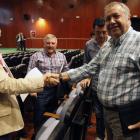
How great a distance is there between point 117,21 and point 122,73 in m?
0.41

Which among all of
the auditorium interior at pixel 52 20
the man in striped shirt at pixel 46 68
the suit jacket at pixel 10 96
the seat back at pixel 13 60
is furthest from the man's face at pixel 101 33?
the auditorium interior at pixel 52 20

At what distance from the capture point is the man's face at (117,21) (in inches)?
46.7

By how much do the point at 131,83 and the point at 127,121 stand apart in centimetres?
27

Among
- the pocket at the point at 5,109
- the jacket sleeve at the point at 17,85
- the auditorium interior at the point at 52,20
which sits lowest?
the pocket at the point at 5,109

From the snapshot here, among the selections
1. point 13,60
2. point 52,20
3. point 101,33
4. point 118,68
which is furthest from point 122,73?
point 52,20

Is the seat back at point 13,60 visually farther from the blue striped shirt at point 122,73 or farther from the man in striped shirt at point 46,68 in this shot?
the blue striped shirt at point 122,73

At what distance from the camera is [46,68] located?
2.31m

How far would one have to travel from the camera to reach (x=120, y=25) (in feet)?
3.90

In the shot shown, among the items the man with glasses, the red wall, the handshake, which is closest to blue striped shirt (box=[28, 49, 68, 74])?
the man with glasses

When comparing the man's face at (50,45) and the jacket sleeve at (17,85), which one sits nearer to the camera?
the jacket sleeve at (17,85)

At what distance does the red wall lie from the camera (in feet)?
42.9

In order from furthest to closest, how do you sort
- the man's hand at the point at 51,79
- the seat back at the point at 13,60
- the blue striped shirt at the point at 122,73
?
1. the seat back at the point at 13,60
2. the man's hand at the point at 51,79
3. the blue striped shirt at the point at 122,73

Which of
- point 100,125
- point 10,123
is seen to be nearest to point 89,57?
point 100,125

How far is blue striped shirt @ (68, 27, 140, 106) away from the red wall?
12.3 m
